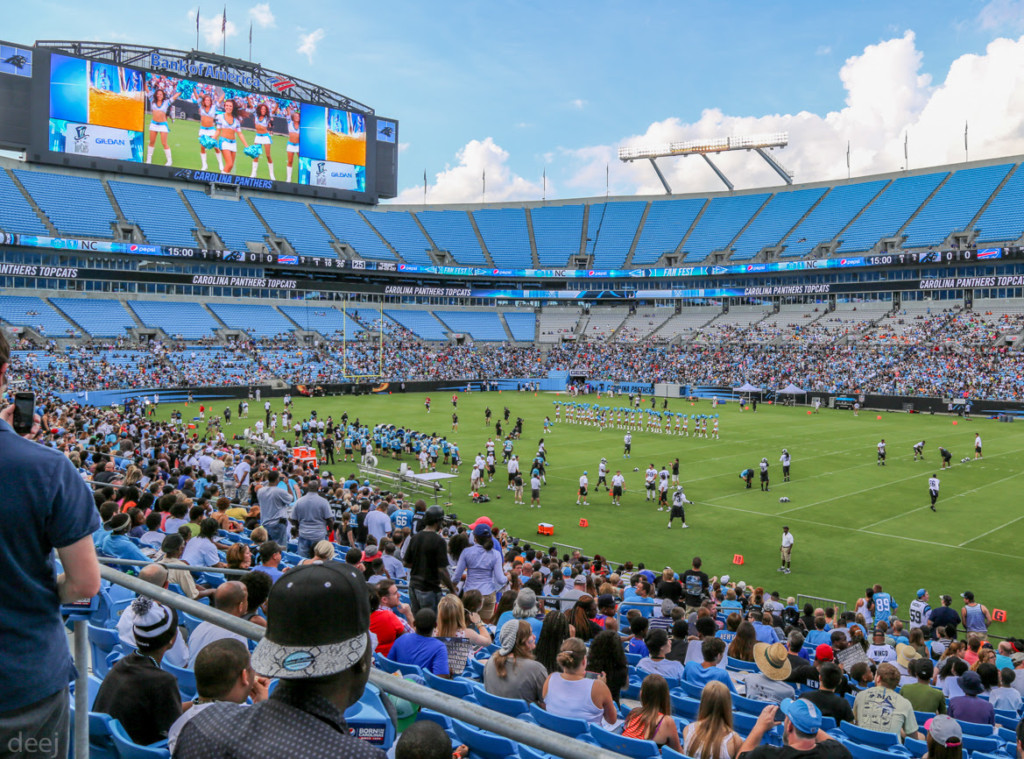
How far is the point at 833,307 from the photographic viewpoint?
76.2m

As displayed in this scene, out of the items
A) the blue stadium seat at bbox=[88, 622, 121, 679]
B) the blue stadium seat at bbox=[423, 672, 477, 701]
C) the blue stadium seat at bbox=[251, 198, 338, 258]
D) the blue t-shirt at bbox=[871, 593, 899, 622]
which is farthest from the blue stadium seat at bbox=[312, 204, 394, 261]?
the blue stadium seat at bbox=[423, 672, 477, 701]

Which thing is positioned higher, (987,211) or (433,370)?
(987,211)

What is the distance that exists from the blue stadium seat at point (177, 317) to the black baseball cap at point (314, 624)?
69.6 m

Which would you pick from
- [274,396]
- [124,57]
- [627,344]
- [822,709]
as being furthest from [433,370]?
[822,709]

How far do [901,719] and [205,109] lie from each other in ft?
271

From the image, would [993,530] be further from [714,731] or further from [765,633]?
[714,731]

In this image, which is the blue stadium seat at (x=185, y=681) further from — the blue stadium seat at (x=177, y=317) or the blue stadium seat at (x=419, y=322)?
the blue stadium seat at (x=419, y=322)

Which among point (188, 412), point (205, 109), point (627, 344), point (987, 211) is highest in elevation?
point (205, 109)

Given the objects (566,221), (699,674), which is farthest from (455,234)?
(699,674)

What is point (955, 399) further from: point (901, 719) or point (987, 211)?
point (901, 719)

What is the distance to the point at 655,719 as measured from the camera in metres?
5.39

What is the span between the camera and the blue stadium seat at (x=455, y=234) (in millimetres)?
91625

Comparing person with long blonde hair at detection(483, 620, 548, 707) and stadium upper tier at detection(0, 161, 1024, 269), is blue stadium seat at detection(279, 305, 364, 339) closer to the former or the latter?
stadium upper tier at detection(0, 161, 1024, 269)

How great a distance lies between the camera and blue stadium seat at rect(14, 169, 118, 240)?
67.1 metres
